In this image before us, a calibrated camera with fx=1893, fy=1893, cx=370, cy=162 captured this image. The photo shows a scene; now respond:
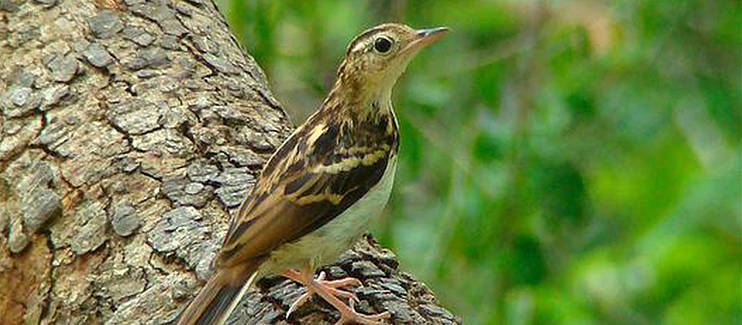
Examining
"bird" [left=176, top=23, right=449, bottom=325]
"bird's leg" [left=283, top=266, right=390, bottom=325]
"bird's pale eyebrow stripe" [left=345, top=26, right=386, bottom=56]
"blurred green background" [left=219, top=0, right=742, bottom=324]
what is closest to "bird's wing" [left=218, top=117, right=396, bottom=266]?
"bird" [left=176, top=23, right=449, bottom=325]

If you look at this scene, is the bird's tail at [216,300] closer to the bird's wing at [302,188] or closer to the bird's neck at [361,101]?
the bird's wing at [302,188]

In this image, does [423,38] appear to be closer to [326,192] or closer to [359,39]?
[359,39]

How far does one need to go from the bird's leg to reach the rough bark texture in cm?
4

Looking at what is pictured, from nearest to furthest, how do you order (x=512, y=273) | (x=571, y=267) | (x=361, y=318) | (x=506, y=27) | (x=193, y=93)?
(x=361, y=318) < (x=193, y=93) < (x=512, y=273) < (x=571, y=267) < (x=506, y=27)

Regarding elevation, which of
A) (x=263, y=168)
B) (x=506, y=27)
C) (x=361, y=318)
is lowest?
(x=361, y=318)

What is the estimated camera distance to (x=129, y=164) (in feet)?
19.9

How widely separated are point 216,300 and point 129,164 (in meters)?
0.65

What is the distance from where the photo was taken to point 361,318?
5.54 metres

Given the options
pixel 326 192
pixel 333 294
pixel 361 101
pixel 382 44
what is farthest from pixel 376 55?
pixel 333 294

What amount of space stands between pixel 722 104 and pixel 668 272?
916 millimetres

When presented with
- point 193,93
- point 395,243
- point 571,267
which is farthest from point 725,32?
point 193,93

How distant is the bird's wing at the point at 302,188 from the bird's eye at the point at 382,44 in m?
0.31

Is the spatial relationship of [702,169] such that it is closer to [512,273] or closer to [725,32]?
[725,32]

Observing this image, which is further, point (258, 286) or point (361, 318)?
point (258, 286)
